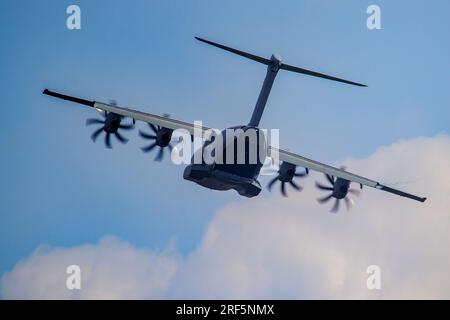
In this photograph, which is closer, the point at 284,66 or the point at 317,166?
the point at 284,66

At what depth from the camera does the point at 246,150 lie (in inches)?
2285

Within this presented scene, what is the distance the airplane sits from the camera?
58406 millimetres

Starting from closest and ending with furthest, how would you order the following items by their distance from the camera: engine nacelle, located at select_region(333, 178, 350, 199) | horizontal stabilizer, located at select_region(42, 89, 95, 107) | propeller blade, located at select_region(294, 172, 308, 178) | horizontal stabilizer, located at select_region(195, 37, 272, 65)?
horizontal stabilizer, located at select_region(195, 37, 272, 65) < horizontal stabilizer, located at select_region(42, 89, 95, 107) < propeller blade, located at select_region(294, 172, 308, 178) < engine nacelle, located at select_region(333, 178, 350, 199)

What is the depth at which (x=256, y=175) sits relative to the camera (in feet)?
198

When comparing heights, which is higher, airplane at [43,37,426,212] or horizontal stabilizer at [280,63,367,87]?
horizontal stabilizer at [280,63,367,87]

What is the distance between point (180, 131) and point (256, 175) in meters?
5.47

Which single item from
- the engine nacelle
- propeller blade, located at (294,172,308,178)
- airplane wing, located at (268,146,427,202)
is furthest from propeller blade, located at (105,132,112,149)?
the engine nacelle

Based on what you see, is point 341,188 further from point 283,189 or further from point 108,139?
point 108,139

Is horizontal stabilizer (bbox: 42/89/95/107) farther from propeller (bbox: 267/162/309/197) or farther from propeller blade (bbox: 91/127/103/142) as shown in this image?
propeller (bbox: 267/162/309/197)

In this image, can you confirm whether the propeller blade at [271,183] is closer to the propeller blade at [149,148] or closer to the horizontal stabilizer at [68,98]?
the propeller blade at [149,148]

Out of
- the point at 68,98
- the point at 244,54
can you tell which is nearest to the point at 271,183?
the point at 244,54
